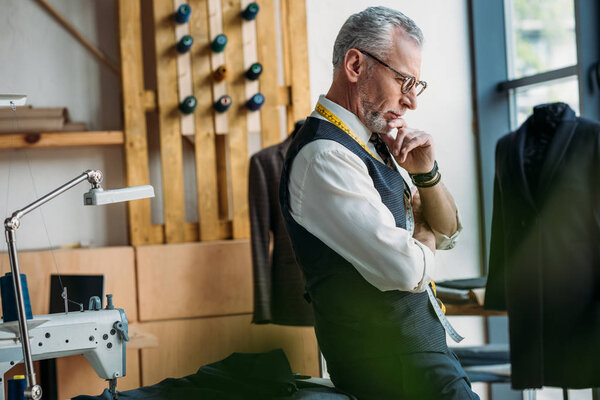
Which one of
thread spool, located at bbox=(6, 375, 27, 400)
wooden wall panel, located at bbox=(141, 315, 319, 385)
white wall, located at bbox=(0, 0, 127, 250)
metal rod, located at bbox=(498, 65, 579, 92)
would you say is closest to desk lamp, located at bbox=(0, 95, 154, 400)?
thread spool, located at bbox=(6, 375, 27, 400)

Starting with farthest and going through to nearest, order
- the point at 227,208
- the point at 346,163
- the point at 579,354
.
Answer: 1. the point at 227,208
2. the point at 579,354
3. the point at 346,163

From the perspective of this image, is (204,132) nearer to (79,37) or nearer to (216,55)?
(216,55)

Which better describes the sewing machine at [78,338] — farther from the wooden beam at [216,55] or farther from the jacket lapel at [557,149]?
the wooden beam at [216,55]

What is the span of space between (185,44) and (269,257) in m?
0.89

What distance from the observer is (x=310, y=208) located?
4.26 feet

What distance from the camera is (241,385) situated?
147 centimetres

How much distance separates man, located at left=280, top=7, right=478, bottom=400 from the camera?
1.26m

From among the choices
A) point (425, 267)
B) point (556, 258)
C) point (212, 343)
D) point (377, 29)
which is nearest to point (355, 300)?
point (425, 267)

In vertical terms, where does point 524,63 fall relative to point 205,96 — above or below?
above

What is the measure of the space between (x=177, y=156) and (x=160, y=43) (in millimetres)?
451

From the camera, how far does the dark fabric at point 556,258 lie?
2.16m

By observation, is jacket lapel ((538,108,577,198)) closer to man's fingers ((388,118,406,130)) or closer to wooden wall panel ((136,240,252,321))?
man's fingers ((388,118,406,130))

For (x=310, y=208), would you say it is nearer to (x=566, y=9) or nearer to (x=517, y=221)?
(x=517, y=221)

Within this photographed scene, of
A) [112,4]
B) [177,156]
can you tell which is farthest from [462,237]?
[112,4]
